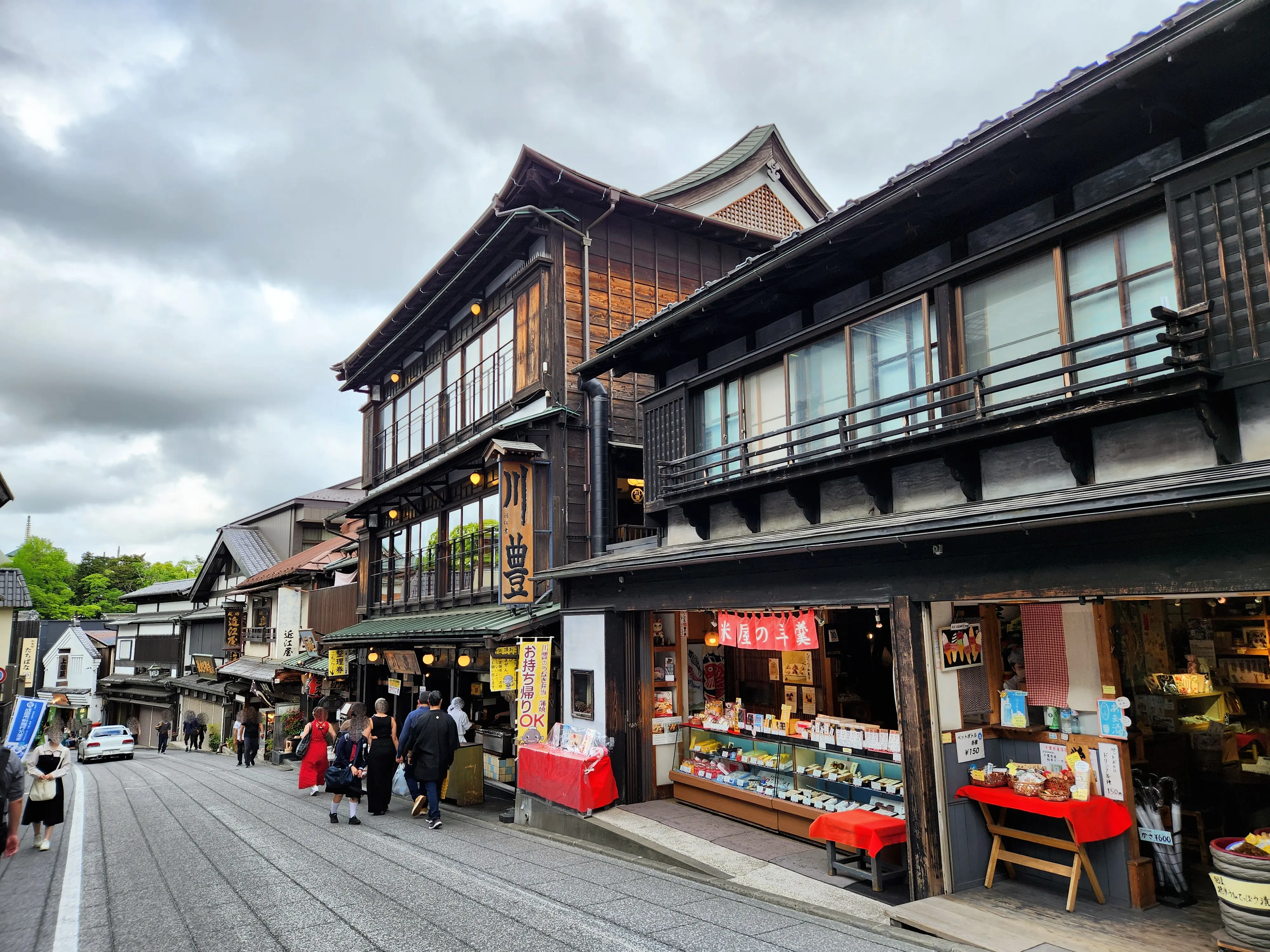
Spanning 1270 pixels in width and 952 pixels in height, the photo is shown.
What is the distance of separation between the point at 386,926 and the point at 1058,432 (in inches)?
311

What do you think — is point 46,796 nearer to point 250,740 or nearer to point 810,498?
point 810,498

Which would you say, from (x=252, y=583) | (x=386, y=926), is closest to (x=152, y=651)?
(x=252, y=583)

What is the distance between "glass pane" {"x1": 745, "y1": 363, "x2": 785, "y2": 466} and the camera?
12047mm

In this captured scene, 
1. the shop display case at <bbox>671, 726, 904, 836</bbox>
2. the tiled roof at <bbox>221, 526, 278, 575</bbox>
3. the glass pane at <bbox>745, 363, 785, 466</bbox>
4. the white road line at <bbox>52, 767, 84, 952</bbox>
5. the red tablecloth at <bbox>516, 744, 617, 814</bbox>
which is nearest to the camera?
the white road line at <bbox>52, 767, 84, 952</bbox>

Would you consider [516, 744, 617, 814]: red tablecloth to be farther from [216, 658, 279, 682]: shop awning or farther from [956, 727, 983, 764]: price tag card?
[216, 658, 279, 682]: shop awning

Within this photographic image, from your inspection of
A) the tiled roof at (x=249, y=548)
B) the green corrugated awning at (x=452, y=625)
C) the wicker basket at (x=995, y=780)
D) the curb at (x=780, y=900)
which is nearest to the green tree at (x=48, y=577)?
the tiled roof at (x=249, y=548)

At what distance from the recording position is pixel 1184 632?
10.8 m

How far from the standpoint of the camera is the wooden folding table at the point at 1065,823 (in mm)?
7645

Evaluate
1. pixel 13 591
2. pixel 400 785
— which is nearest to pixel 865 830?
pixel 400 785

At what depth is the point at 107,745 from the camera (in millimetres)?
34625

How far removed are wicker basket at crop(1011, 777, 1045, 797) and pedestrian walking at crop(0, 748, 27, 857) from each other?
10.9 m

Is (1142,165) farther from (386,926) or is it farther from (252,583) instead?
(252,583)

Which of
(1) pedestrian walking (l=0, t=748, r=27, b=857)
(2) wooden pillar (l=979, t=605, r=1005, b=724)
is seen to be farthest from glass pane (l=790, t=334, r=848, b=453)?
(1) pedestrian walking (l=0, t=748, r=27, b=857)

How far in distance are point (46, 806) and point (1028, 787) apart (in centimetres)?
1299
